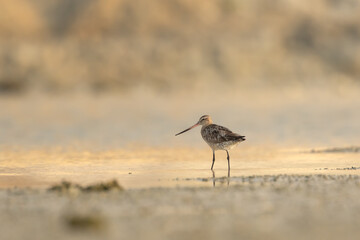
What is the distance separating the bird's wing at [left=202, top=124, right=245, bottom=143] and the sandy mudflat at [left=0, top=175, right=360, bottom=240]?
297 cm

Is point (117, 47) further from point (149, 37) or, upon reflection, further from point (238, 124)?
point (238, 124)

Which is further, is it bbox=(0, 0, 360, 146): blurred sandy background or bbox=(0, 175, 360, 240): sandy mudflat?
bbox=(0, 0, 360, 146): blurred sandy background

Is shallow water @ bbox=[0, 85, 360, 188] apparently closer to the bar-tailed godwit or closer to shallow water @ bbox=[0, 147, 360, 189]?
shallow water @ bbox=[0, 147, 360, 189]

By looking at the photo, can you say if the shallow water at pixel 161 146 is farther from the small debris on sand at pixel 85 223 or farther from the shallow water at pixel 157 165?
the small debris on sand at pixel 85 223

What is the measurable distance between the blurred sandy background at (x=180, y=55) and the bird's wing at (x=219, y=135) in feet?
69.4

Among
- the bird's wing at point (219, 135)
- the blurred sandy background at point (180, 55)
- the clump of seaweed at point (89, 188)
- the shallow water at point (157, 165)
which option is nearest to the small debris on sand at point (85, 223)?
the clump of seaweed at point (89, 188)

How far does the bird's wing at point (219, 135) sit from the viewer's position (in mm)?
14902

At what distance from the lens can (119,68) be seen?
6094 centimetres

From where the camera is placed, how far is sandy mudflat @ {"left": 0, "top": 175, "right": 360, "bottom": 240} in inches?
325

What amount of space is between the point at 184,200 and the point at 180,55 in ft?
172

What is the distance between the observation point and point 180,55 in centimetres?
6228

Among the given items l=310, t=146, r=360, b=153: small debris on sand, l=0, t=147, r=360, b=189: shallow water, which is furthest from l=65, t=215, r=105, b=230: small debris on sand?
l=310, t=146, r=360, b=153: small debris on sand

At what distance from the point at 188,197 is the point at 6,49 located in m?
54.5

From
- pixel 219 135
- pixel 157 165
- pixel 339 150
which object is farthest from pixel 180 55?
pixel 219 135
